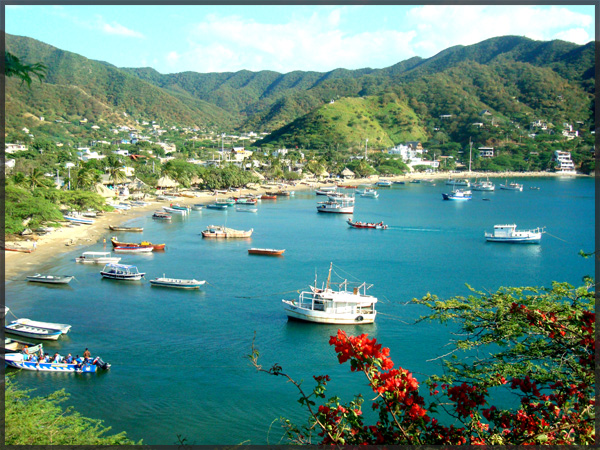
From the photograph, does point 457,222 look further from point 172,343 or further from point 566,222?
point 172,343

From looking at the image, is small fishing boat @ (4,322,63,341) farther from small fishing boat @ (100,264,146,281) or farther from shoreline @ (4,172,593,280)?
small fishing boat @ (100,264,146,281)

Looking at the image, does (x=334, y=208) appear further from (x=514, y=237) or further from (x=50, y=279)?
(x=50, y=279)

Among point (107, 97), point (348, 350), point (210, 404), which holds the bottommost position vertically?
point (210, 404)

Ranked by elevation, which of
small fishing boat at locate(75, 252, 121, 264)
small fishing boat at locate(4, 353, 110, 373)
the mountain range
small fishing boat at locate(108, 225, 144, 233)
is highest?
the mountain range

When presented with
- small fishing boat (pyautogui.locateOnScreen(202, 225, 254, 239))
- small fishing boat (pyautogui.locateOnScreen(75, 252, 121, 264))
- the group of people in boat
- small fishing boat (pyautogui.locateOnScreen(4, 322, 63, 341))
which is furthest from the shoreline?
the group of people in boat

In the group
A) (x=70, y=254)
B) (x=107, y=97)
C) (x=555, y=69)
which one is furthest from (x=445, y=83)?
(x=70, y=254)

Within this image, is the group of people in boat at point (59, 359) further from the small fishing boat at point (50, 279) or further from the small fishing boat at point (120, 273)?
the small fishing boat at point (120, 273)

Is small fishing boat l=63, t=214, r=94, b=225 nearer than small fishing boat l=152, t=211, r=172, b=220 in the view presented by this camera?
Yes
